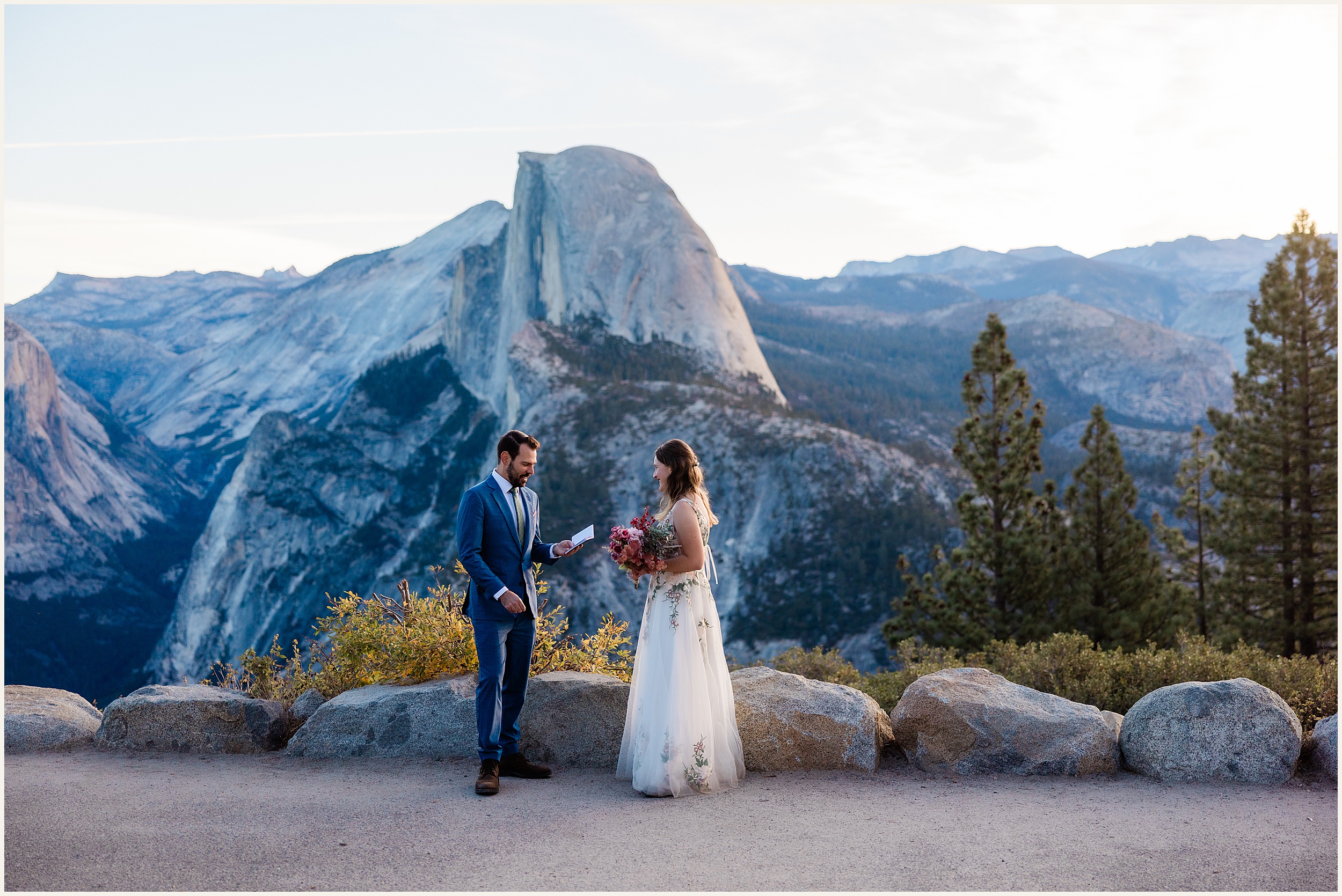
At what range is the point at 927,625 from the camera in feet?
65.8

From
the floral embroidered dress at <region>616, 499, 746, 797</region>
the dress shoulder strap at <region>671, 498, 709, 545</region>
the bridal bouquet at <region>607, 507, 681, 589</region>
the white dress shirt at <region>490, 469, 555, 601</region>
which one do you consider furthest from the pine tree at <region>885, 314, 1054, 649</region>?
the white dress shirt at <region>490, 469, 555, 601</region>

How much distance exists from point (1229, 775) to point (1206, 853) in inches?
62.5

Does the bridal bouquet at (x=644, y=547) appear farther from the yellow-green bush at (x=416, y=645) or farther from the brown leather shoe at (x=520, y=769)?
the brown leather shoe at (x=520, y=769)

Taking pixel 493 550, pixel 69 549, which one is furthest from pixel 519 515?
pixel 69 549

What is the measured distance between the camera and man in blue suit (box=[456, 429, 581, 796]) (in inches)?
256

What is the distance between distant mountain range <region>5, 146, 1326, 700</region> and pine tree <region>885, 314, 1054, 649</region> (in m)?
18.4

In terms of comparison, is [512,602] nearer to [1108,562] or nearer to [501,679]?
[501,679]

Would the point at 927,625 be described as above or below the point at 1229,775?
below

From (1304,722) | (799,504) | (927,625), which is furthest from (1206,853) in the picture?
(799,504)

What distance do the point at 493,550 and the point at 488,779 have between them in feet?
5.00

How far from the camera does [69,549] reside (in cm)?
9525

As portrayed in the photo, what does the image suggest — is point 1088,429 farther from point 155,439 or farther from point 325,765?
point 155,439

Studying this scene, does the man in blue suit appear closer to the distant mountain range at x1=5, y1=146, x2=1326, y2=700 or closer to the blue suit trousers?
the blue suit trousers

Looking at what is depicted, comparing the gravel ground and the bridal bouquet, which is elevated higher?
the bridal bouquet
